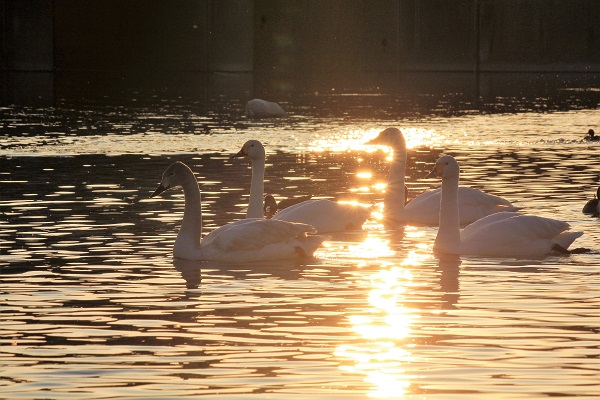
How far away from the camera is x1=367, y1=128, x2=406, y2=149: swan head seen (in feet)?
66.6

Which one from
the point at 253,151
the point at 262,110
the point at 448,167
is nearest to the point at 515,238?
the point at 448,167

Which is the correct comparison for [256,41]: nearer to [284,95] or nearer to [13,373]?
[284,95]

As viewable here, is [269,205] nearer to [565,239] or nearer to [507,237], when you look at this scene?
[507,237]

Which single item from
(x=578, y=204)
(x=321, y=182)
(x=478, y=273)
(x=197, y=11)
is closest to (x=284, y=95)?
(x=197, y=11)

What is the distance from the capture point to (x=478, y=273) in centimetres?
1474

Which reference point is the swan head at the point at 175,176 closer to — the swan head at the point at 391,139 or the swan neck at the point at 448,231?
the swan neck at the point at 448,231

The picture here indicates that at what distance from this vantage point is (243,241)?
15.2 m

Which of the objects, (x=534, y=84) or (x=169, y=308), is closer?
(x=169, y=308)

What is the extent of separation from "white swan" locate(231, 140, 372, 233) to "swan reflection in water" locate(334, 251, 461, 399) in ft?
7.09

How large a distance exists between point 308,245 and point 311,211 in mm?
2001

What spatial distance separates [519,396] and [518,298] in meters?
3.79

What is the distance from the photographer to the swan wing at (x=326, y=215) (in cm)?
1748

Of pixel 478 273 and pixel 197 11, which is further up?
pixel 197 11

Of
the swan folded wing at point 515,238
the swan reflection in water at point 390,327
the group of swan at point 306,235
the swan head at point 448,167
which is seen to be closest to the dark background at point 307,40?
the swan head at point 448,167
